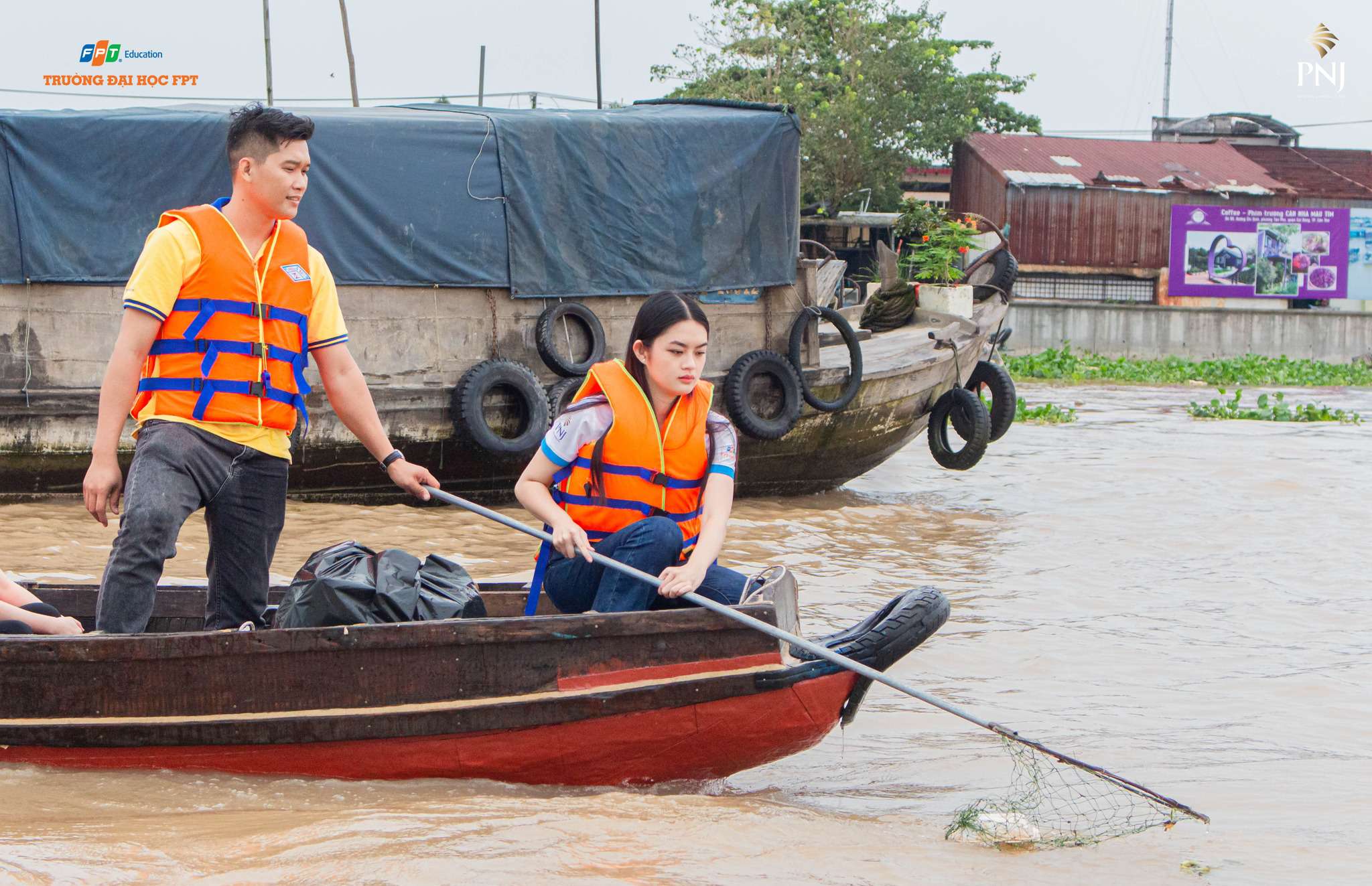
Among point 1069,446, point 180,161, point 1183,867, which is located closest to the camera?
point 1183,867

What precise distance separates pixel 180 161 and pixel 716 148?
11.1ft

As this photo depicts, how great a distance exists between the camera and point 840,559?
807 centimetres

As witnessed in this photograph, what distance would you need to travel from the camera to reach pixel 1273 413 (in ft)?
57.2

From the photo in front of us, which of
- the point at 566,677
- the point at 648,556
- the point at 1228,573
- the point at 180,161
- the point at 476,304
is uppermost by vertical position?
the point at 180,161

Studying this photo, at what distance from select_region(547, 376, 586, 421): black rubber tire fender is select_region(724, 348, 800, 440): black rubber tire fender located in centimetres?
107

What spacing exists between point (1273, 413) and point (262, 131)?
1624 centimetres

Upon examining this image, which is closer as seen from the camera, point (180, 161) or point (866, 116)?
point (180, 161)

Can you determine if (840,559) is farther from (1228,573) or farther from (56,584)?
(56,584)

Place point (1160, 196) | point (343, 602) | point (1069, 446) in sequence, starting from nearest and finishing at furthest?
point (343, 602) < point (1069, 446) < point (1160, 196)

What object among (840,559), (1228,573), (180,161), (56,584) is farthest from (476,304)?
(1228,573)

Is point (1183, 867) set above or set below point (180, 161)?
below

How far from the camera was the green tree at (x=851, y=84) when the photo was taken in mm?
30781

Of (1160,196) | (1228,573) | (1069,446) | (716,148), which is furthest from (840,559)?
(1160,196)

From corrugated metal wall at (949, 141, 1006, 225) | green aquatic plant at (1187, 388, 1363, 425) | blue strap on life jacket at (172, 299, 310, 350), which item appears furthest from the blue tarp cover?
corrugated metal wall at (949, 141, 1006, 225)
